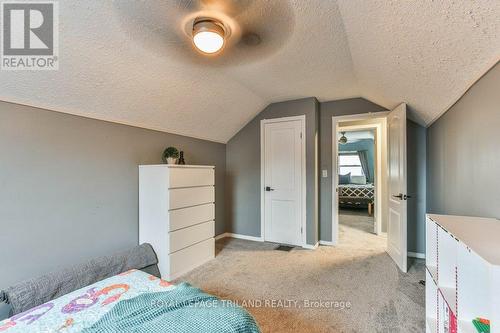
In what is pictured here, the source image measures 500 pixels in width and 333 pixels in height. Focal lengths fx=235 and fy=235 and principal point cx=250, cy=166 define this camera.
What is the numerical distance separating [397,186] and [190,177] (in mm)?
2589

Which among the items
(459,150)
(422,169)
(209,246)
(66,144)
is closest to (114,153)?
(66,144)

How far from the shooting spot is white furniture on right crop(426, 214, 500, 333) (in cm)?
78

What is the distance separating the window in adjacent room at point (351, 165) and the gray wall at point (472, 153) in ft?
21.6

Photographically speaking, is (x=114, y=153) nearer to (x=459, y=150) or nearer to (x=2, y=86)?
(x=2, y=86)

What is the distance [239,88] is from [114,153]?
175 cm

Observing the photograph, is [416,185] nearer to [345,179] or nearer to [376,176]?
[376,176]

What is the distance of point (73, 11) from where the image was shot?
5.05 ft

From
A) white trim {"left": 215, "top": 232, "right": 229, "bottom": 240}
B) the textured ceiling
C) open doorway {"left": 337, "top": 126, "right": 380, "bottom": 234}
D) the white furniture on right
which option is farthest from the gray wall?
white trim {"left": 215, "top": 232, "right": 229, "bottom": 240}

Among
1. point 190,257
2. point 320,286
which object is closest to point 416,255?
point 320,286

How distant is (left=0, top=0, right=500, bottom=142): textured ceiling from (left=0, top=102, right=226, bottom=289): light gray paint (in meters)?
0.19

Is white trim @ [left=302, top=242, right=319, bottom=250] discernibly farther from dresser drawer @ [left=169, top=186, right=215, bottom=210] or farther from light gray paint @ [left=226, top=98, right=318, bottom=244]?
dresser drawer @ [left=169, top=186, right=215, bottom=210]

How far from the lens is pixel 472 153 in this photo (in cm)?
170

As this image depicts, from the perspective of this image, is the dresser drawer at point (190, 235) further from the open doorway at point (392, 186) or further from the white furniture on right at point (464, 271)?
the white furniture on right at point (464, 271)

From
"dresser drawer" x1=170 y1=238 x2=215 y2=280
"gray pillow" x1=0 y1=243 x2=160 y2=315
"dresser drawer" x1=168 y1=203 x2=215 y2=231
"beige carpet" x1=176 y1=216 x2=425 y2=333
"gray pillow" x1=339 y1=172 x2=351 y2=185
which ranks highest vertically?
"gray pillow" x1=339 y1=172 x2=351 y2=185
